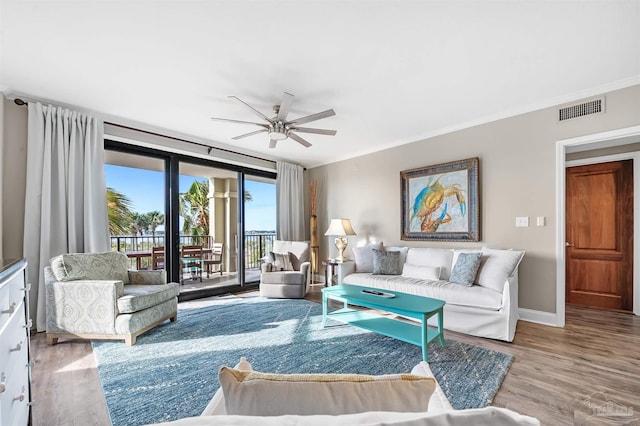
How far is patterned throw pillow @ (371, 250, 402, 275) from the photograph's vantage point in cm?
398

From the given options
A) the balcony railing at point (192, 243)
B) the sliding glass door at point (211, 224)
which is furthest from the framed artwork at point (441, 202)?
the sliding glass door at point (211, 224)

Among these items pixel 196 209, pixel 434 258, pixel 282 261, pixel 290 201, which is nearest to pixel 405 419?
pixel 434 258

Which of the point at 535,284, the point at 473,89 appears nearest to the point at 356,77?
the point at 473,89

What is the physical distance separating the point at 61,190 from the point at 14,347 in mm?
2658

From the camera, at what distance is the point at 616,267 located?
372cm

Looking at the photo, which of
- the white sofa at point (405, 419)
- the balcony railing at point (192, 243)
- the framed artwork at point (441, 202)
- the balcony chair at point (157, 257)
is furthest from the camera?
the balcony chair at point (157, 257)

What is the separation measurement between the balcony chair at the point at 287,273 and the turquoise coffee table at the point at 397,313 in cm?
129

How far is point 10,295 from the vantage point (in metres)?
1.25

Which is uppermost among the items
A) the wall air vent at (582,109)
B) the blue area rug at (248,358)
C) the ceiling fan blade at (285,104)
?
the wall air vent at (582,109)

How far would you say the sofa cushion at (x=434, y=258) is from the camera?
3643 millimetres

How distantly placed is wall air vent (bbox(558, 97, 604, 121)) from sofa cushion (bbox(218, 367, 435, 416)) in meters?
3.73

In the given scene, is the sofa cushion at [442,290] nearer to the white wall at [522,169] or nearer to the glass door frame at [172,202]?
the white wall at [522,169]

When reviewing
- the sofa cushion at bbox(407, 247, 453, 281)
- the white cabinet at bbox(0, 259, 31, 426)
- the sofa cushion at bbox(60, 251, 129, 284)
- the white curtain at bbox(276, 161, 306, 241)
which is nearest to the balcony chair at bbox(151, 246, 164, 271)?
the sofa cushion at bbox(60, 251, 129, 284)

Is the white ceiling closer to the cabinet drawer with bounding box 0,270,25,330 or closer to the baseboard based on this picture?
Answer: the cabinet drawer with bounding box 0,270,25,330
